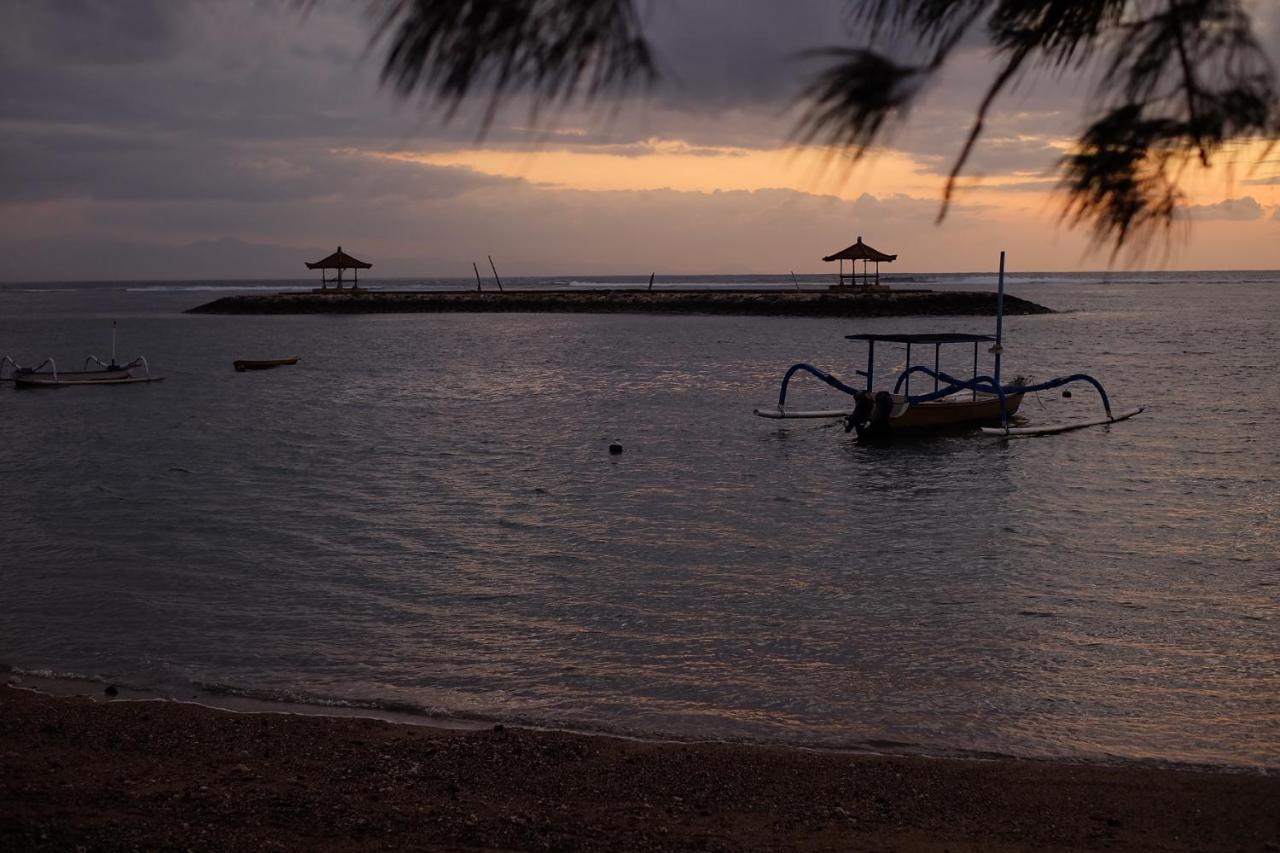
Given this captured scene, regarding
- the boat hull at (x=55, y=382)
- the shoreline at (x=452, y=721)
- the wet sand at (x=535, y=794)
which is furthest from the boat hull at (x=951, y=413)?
the boat hull at (x=55, y=382)

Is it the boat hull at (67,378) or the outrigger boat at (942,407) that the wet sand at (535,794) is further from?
the boat hull at (67,378)

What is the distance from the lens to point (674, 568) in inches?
431

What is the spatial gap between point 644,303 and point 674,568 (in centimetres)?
6927

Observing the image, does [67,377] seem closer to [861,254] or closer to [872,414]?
[872,414]

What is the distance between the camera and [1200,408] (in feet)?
80.5

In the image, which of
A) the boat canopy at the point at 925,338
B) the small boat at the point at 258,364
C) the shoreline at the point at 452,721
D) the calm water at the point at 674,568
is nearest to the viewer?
the shoreline at the point at 452,721

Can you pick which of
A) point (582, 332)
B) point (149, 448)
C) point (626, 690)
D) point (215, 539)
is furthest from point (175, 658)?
point (582, 332)

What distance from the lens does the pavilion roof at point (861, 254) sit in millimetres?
57250

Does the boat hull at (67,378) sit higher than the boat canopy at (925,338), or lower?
lower

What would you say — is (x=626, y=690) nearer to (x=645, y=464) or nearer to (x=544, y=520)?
(x=544, y=520)

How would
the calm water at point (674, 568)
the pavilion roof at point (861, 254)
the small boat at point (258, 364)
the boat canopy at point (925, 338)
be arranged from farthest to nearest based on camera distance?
the pavilion roof at point (861, 254)
the small boat at point (258, 364)
the boat canopy at point (925, 338)
the calm water at point (674, 568)

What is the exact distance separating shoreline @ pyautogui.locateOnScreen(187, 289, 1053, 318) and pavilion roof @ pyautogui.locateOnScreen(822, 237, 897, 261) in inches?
327

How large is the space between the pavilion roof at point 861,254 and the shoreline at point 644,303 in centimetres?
830

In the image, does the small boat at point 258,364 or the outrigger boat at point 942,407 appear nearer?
the outrigger boat at point 942,407
